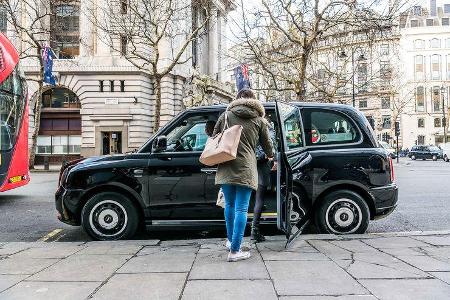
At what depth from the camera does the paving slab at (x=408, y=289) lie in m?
3.54

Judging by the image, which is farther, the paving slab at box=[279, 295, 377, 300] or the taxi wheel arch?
the taxi wheel arch

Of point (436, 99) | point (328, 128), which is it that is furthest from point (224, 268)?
point (436, 99)

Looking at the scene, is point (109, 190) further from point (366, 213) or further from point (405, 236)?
point (405, 236)

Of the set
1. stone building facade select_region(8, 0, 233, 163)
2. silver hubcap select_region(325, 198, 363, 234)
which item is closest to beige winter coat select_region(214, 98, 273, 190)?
silver hubcap select_region(325, 198, 363, 234)

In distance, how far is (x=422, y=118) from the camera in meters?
82.8

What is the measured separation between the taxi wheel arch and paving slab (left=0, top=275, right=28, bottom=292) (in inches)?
151

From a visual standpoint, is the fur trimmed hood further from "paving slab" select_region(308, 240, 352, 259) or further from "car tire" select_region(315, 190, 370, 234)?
"car tire" select_region(315, 190, 370, 234)

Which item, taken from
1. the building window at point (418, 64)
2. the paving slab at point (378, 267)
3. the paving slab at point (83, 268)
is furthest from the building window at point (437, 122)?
the paving slab at point (83, 268)

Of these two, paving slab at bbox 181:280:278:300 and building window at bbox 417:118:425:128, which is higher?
building window at bbox 417:118:425:128

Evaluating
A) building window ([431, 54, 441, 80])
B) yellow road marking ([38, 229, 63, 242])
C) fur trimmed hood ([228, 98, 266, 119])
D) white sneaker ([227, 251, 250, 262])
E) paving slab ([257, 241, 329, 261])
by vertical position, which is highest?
building window ([431, 54, 441, 80])

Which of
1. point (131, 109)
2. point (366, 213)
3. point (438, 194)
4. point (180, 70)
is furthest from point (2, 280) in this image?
point (180, 70)

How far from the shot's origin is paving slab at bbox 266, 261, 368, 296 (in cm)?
368

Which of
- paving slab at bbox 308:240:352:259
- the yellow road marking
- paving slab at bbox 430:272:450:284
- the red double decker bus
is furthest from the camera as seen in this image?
the red double decker bus

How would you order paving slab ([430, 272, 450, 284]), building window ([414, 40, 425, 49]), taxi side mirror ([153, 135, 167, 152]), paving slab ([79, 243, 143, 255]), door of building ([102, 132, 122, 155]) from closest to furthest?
1. paving slab ([430, 272, 450, 284])
2. paving slab ([79, 243, 143, 255])
3. taxi side mirror ([153, 135, 167, 152])
4. door of building ([102, 132, 122, 155])
5. building window ([414, 40, 425, 49])
